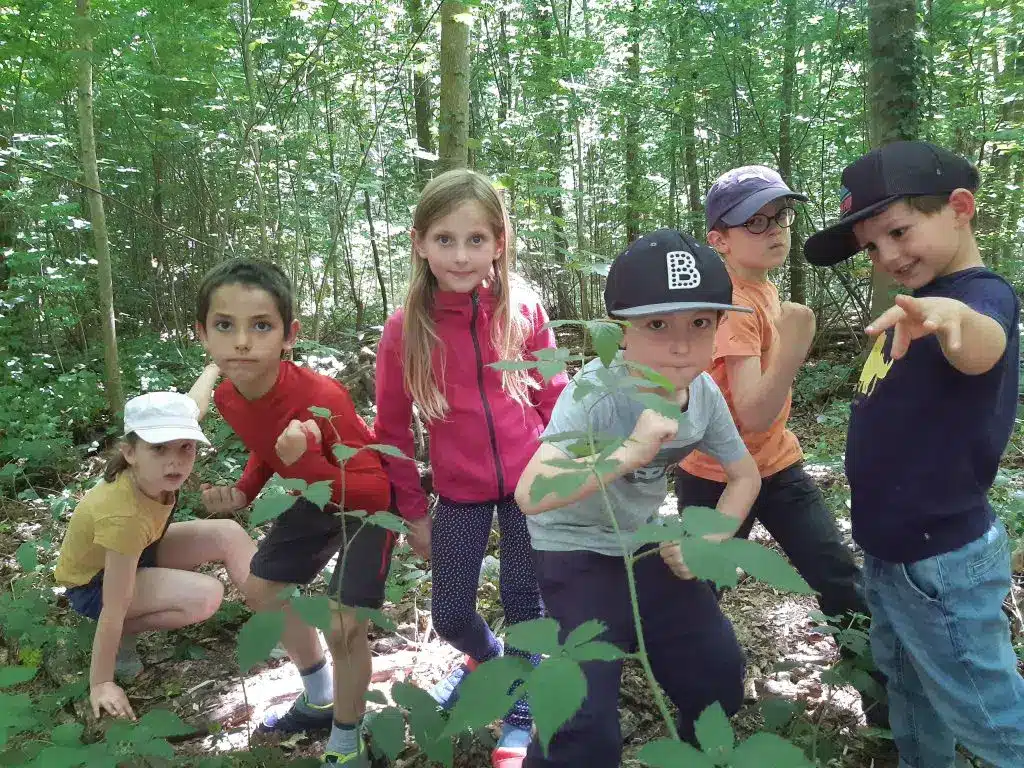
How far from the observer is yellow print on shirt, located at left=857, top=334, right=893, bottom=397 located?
1.72m

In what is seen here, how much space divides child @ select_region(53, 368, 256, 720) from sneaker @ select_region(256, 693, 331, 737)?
0.50 metres

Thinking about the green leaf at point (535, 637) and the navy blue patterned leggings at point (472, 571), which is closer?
the green leaf at point (535, 637)

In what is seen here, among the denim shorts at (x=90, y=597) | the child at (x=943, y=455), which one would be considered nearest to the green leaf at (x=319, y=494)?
the child at (x=943, y=455)

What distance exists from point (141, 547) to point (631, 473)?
6.65ft

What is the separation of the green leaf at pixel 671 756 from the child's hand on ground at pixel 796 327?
3.67 feet

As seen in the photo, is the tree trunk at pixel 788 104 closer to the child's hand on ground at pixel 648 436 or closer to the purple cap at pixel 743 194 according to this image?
the purple cap at pixel 743 194

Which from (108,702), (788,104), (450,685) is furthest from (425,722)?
(788,104)

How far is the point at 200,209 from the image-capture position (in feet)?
31.7

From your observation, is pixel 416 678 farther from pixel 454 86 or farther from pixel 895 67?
pixel 895 67

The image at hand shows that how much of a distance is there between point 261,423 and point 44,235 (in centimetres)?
897

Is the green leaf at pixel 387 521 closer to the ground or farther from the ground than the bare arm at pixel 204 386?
closer to the ground

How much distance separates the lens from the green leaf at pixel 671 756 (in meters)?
0.93

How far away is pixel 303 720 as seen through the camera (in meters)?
2.51

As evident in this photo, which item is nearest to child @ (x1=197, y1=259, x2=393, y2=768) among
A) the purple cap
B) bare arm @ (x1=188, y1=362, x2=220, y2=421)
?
bare arm @ (x1=188, y1=362, x2=220, y2=421)
